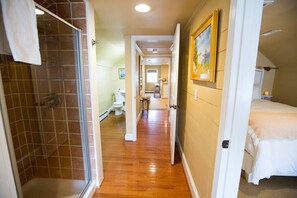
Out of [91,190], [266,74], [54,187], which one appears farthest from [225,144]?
[266,74]

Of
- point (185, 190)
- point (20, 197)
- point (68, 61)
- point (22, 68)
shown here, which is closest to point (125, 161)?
point (185, 190)

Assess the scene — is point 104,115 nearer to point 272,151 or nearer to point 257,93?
point 272,151

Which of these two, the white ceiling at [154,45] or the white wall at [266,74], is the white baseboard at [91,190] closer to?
the white ceiling at [154,45]

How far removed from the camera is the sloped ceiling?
1879 millimetres

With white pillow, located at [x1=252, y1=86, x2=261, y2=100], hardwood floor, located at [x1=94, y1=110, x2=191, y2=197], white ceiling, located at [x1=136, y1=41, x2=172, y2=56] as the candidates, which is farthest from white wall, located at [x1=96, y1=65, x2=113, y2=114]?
white pillow, located at [x1=252, y1=86, x2=261, y2=100]

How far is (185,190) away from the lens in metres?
1.67

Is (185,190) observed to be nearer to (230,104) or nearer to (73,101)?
(230,104)

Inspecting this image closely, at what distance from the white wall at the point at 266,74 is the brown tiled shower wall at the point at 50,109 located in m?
4.59

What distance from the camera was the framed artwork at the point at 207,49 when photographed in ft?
3.48

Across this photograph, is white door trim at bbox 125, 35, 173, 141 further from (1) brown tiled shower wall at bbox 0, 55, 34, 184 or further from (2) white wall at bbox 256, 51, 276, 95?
(2) white wall at bbox 256, 51, 276, 95

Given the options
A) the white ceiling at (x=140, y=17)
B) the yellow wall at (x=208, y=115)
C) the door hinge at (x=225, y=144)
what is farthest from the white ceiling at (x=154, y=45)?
the door hinge at (x=225, y=144)

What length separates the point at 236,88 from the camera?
0.84 meters

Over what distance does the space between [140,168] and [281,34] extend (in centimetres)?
355

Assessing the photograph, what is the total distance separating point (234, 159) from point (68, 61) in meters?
1.81
